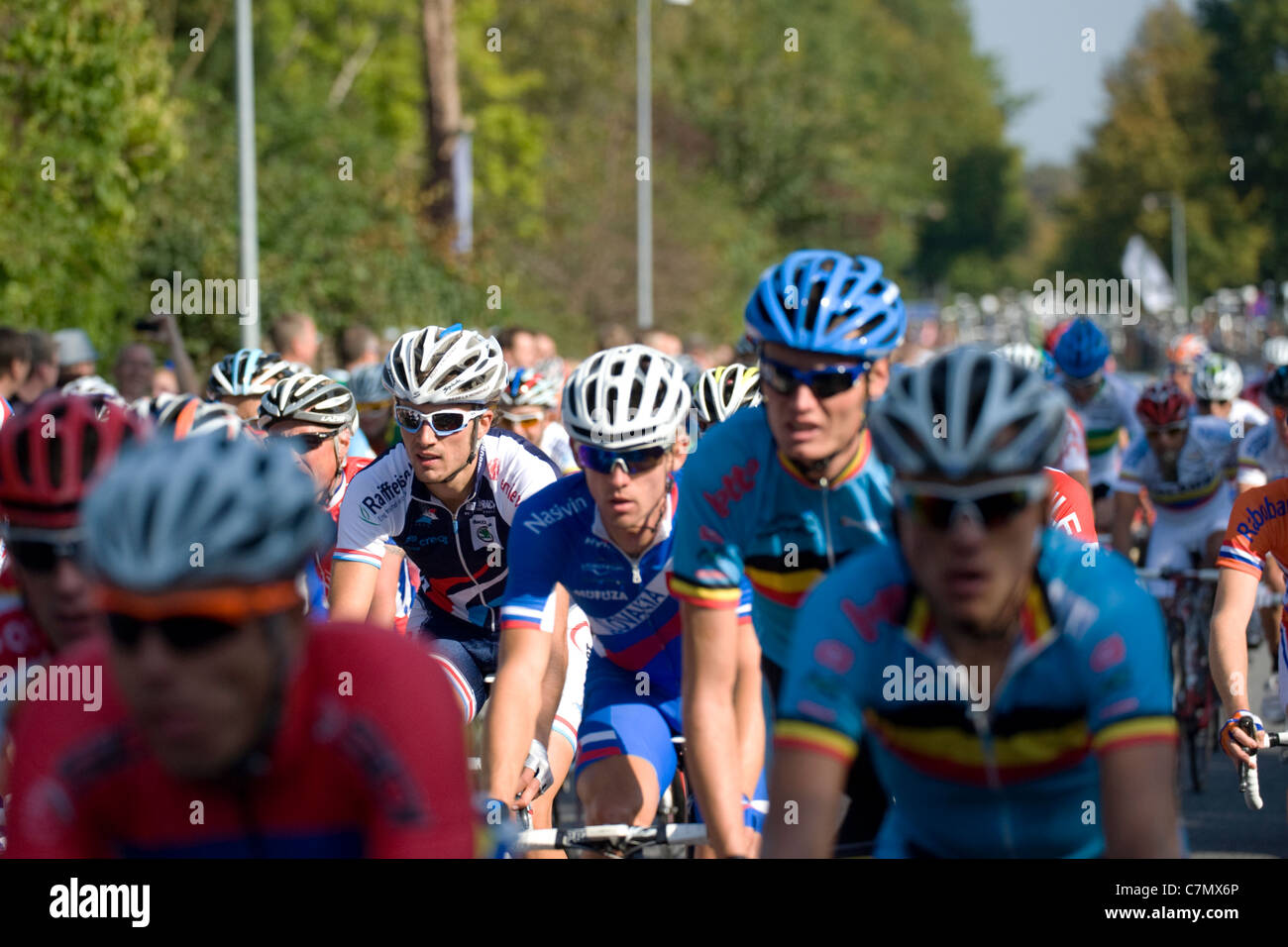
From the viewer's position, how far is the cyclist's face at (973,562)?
9.78ft

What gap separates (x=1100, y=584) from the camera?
3.10 meters

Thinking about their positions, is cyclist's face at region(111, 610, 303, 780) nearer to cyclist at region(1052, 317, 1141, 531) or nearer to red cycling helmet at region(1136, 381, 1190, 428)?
red cycling helmet at region(1136, 381, 1190, 428)

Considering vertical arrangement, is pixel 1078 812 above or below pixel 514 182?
below

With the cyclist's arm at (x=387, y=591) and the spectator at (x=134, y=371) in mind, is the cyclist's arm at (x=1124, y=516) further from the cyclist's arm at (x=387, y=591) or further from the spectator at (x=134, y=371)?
the spectator at (x=134, y=371)

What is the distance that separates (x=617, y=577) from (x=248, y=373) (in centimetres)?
322

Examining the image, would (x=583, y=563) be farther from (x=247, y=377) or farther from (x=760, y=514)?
(x=247, y=377)

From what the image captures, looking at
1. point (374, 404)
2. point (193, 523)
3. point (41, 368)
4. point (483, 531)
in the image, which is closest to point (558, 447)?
point (374, 404)

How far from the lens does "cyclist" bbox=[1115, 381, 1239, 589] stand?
11.1 meters

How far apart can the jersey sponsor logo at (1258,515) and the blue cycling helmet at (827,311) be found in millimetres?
2294

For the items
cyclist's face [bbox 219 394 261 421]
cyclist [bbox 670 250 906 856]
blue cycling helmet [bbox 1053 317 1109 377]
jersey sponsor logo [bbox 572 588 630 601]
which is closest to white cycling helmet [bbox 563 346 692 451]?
cyclist [bbox 670 250 906 856]

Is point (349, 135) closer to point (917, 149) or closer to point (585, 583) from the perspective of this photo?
point (585, 583)

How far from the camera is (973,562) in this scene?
9.78 feet
